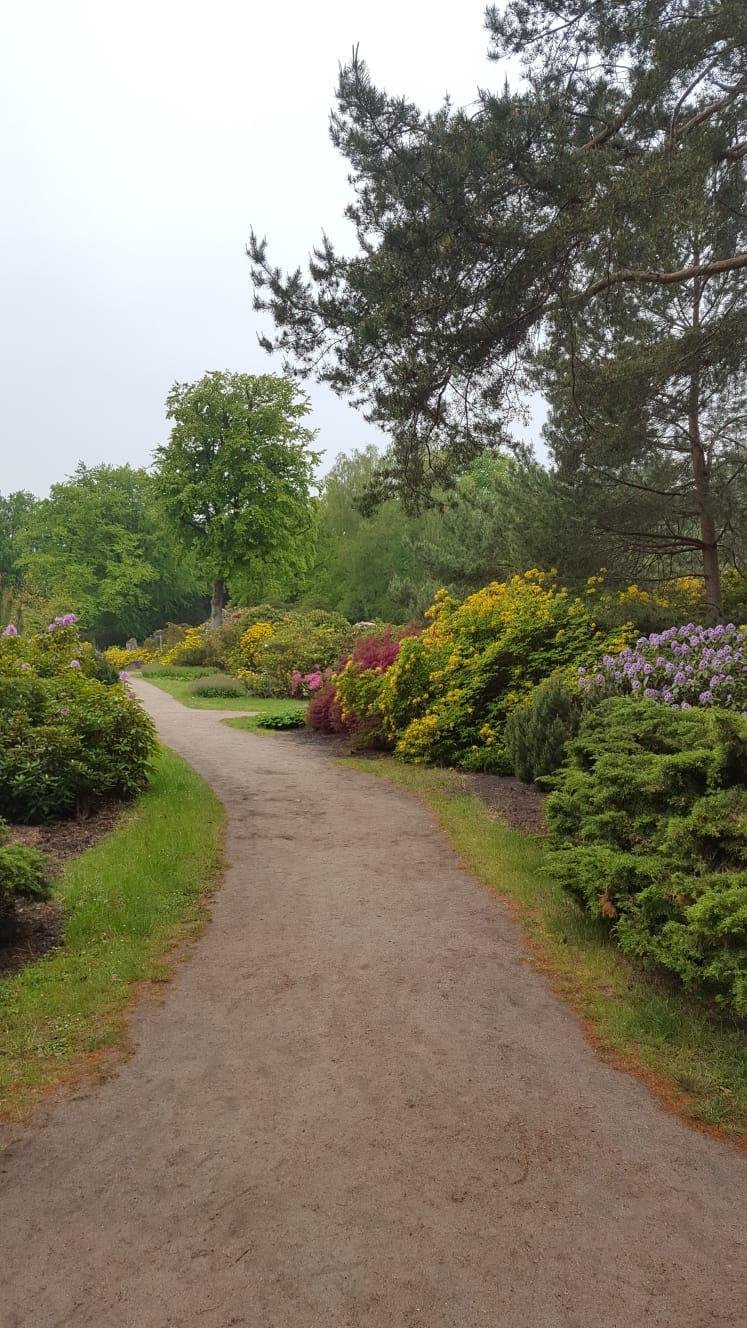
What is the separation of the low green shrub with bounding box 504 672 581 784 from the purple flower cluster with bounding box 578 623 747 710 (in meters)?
0.32

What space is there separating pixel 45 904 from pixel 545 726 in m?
4.86

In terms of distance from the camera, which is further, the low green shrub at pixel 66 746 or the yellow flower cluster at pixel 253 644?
the yellow flower cluster at pixel 253 644

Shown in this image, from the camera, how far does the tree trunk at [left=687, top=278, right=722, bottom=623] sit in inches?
426

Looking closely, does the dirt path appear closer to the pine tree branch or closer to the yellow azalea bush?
the pine tree branch

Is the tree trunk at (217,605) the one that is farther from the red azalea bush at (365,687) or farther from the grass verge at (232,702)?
the red azalea bush at (365,687)

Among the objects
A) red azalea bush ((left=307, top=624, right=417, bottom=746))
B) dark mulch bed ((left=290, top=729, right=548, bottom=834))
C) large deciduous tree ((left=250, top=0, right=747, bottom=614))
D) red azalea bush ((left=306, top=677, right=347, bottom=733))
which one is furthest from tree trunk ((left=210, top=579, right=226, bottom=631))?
large deciduous tree ((left=250, top=0, right=747, bottom=614))

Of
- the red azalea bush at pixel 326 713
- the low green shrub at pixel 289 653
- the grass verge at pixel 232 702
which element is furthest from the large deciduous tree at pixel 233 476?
the red azalea bush at pixel 326 713

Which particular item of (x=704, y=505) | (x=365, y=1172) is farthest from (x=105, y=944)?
(x=704, y=505)

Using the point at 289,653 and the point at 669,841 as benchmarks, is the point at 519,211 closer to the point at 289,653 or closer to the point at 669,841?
the point at 669,841

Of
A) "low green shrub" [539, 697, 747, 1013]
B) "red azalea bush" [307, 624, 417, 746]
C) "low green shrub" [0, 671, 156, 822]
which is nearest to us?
"low green shrub" [539, 697, 747, 1013]

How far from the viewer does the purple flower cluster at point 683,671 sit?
5.75 metres

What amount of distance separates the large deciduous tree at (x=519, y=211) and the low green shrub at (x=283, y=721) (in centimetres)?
716

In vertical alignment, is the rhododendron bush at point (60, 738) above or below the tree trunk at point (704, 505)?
below

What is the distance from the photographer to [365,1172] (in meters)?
2.47
